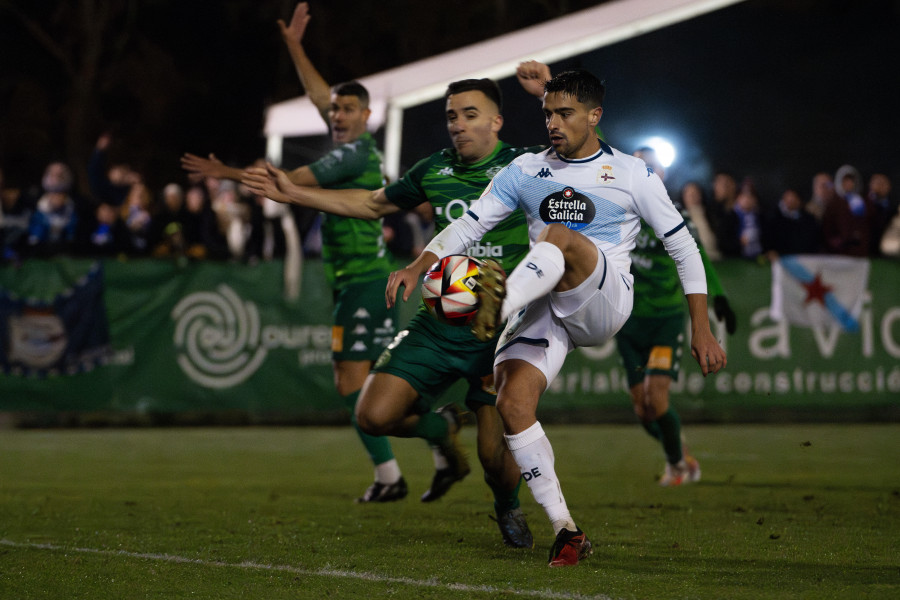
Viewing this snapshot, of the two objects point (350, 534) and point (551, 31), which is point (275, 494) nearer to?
point (350, 534)

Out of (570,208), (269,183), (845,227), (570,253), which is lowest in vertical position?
(570,253)

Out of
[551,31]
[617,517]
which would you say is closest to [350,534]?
[617,517]

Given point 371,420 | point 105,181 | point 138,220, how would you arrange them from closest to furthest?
1. point 371,420
2. point 138,220
3. point 105,181

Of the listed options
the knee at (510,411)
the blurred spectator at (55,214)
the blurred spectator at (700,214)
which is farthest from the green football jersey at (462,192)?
the blurred spectator at (55,214)

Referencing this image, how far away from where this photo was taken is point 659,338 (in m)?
10.1

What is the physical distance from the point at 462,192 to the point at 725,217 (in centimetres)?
911

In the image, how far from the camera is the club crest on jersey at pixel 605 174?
623cm

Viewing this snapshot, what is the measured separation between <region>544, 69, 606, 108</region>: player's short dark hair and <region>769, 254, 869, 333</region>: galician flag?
29.8 ft

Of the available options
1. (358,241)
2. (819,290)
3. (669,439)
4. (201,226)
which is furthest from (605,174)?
(201,226)

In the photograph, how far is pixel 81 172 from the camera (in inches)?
1433

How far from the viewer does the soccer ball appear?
5.73 m

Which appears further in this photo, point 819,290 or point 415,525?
point 819,290

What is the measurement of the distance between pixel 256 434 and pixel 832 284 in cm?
674

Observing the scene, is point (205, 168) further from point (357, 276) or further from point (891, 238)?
point (891, 238)
